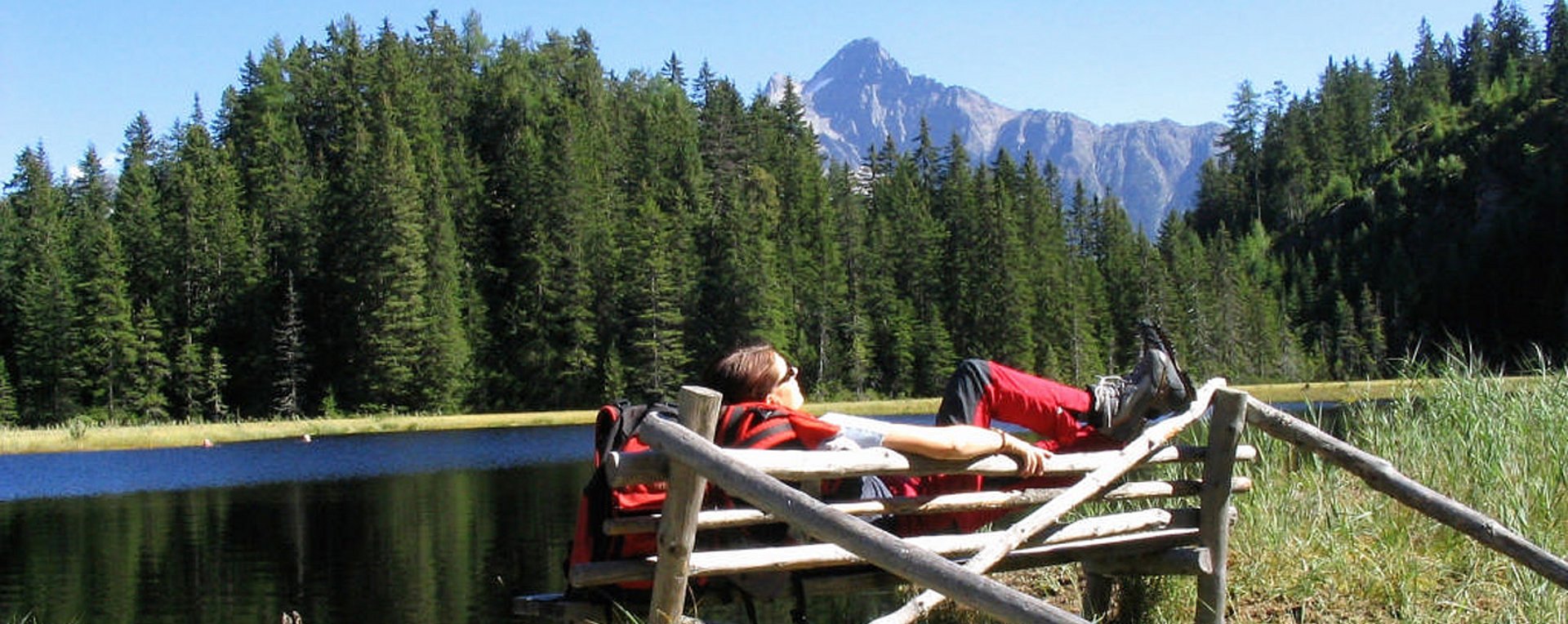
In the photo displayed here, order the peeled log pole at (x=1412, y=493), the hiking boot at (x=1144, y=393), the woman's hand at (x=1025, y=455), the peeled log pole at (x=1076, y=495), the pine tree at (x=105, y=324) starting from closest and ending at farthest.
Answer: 1. the peeled log pole at (x=1076, y=495)
2. the peeled log pole at (x=1412, y=493)
3. the woman's hand at (x=1025, y=455)
4. the hiking boot at (x=1144, y=393)
5. the pine tree at (x=105, y=324)

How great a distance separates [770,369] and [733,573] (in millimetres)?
866

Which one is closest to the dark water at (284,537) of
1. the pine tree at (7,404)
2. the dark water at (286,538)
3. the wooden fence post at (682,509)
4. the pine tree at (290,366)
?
the dark water at (286,538)

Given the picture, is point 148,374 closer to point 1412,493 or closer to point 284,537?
point 284,537

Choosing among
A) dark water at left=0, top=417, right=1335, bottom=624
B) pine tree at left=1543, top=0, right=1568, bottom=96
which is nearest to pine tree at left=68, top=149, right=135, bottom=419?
dark water at left=0, top=417, right=1335, bottom=624

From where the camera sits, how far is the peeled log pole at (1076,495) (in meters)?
4.46

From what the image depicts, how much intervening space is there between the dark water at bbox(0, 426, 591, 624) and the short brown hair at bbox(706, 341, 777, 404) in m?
5.98

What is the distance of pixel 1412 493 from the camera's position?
547cm

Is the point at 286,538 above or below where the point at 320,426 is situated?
above

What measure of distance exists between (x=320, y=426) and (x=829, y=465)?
4738 centimetres

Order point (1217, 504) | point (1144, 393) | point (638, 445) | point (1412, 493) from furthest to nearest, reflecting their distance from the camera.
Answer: point (1217, 504), point (1144, 393), point (1412, 493), point (638, 445)

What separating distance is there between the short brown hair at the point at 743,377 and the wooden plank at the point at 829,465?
1.79ft

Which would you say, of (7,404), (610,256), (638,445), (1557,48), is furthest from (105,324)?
(1557,48)

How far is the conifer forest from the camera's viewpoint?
59844 millimetres

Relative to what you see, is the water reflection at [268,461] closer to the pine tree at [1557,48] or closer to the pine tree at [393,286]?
the pine tree at [393,286]
